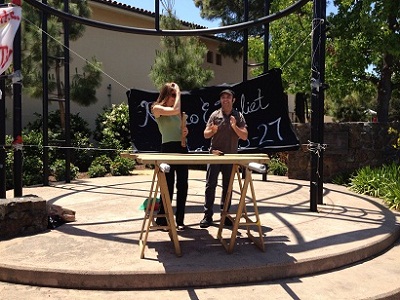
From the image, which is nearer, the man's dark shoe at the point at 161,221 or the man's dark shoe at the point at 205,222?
the man's dark shoe at the point at 161,221

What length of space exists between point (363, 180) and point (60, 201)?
5764mm

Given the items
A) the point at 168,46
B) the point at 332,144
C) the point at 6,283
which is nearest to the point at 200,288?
the point at 6,283

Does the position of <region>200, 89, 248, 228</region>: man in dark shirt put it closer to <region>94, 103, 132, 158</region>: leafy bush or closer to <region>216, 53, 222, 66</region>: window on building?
<region>94, 103, 132, 158</region>: leafy bush

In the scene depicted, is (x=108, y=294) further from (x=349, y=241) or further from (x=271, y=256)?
(x=349, y=241)

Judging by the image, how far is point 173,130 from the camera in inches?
196

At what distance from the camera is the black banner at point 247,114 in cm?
681

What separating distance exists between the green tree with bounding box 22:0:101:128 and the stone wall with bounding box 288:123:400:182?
19.4ft

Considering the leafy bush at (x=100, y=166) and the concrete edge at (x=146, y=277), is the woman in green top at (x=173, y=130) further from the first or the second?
the leafy bush at (x=100, y=166)

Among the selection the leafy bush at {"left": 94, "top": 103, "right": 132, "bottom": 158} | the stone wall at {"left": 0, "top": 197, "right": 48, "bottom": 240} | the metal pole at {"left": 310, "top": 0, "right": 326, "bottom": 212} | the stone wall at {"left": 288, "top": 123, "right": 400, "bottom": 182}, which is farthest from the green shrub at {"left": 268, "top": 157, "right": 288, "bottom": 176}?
the stone wall at {"left": 0, "top": 197, "right": 48, "bottom": 240}

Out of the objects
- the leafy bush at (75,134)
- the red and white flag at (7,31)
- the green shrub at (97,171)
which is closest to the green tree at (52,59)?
the leafy bush at (75,134)

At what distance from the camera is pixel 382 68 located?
10.8 m

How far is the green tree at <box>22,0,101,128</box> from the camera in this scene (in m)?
11.2

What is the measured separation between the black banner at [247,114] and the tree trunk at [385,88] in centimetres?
502

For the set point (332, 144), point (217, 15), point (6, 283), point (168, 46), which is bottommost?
point (6, 283)
